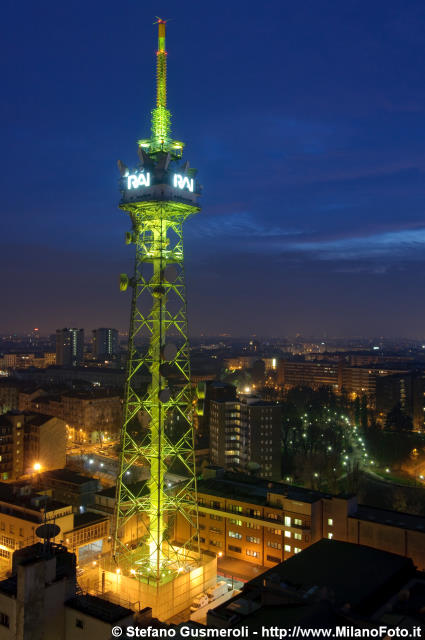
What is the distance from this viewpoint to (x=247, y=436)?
2809 cm

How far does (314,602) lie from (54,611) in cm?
379

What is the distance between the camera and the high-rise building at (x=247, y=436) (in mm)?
27484

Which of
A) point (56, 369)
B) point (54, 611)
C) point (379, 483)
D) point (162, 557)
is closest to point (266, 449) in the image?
point (379, 483)

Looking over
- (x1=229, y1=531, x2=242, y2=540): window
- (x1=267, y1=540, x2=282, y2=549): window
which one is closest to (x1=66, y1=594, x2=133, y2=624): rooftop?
(x1=267, y1=540, x2=282, y2=549): window

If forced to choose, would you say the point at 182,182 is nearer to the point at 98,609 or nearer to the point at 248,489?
the point at 98,609

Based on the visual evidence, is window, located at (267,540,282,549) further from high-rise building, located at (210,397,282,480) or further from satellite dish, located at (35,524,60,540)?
satellite dish, located at (35,524,60,540)

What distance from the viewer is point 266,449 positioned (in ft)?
90.6

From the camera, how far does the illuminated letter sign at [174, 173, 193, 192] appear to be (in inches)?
474

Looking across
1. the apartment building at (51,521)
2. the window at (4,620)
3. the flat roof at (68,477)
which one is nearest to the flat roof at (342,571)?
the window at (4,620)

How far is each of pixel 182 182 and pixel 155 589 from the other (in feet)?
28.7

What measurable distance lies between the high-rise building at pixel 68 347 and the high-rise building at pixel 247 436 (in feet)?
197

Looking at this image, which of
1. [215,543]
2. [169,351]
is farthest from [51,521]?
[169,351]

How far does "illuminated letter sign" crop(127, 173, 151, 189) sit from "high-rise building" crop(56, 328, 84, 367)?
2989 inches

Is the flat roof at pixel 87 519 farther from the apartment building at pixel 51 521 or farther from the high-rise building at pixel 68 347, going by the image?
the high-rise building at pixel 68 347
